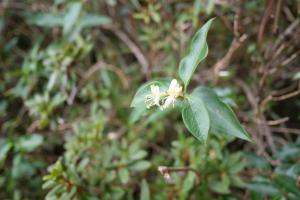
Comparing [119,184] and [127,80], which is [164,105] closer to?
[119,184]

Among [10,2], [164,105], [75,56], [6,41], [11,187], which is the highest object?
[10,2]

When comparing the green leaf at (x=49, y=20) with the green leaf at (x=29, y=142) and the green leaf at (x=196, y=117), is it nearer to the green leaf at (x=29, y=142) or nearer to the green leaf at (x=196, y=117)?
the green leaf at (x=29, y=142)

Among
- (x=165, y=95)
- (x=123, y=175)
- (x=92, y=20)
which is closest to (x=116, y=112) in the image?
(x=92, y=20)

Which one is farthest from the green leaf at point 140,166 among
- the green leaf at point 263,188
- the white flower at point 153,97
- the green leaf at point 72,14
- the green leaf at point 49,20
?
the green leaf at point 49,20

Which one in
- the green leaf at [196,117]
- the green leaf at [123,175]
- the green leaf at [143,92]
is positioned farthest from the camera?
the green leaf at [123,175]

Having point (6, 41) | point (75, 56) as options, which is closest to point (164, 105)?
point (75, 56)

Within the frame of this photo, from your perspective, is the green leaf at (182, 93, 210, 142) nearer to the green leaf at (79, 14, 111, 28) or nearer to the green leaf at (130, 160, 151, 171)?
the green leaf at (130, 160, 151, 171)

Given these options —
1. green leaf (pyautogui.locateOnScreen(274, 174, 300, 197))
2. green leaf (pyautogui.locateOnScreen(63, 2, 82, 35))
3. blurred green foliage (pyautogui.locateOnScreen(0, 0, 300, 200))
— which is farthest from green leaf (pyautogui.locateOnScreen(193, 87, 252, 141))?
green leaf (pyautogui.locateOnScreen(63, 2, 82, 35))
